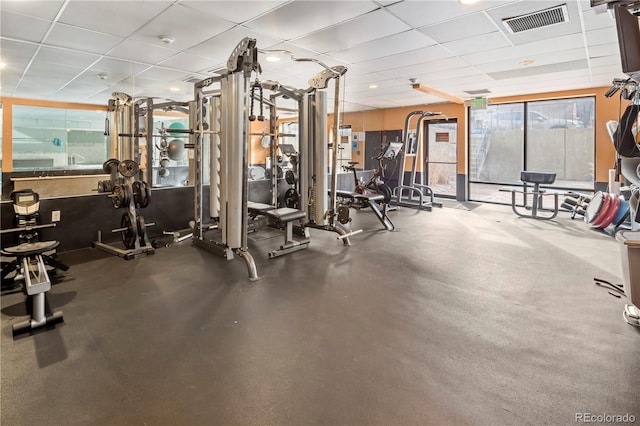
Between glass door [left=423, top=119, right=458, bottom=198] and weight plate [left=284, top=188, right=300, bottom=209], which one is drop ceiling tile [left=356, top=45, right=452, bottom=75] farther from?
glass door [left=423, top=119, right=458, bottom=198]

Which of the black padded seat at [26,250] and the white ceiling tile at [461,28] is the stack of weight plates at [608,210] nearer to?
the white ceiling tile at [461,28]

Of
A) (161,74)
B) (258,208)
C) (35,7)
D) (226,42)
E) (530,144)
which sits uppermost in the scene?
(161,74)

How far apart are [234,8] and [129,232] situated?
2725mm

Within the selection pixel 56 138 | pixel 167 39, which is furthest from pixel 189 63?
pixel 56 138

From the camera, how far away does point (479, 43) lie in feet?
13.4

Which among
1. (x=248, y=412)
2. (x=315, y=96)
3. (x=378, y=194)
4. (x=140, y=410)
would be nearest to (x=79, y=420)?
(x=140, y=410)

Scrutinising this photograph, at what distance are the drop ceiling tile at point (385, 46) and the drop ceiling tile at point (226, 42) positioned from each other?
914 mm

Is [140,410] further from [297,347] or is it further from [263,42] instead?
[263,42]

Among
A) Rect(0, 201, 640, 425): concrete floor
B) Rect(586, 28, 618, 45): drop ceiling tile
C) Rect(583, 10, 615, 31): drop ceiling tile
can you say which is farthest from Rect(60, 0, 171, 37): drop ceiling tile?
Rect(586, 28, 618, 45): drop ceiling tile

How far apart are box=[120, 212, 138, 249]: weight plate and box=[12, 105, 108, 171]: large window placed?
5.57 metres

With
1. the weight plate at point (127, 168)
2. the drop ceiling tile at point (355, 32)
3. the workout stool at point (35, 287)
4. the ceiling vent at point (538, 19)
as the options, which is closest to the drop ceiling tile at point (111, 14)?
the weight plate at point (127, 168)

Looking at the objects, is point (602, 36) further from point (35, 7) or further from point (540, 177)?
point (35, 7)

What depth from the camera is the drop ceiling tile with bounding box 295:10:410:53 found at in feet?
11.0

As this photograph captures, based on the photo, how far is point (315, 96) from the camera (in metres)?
4.30
